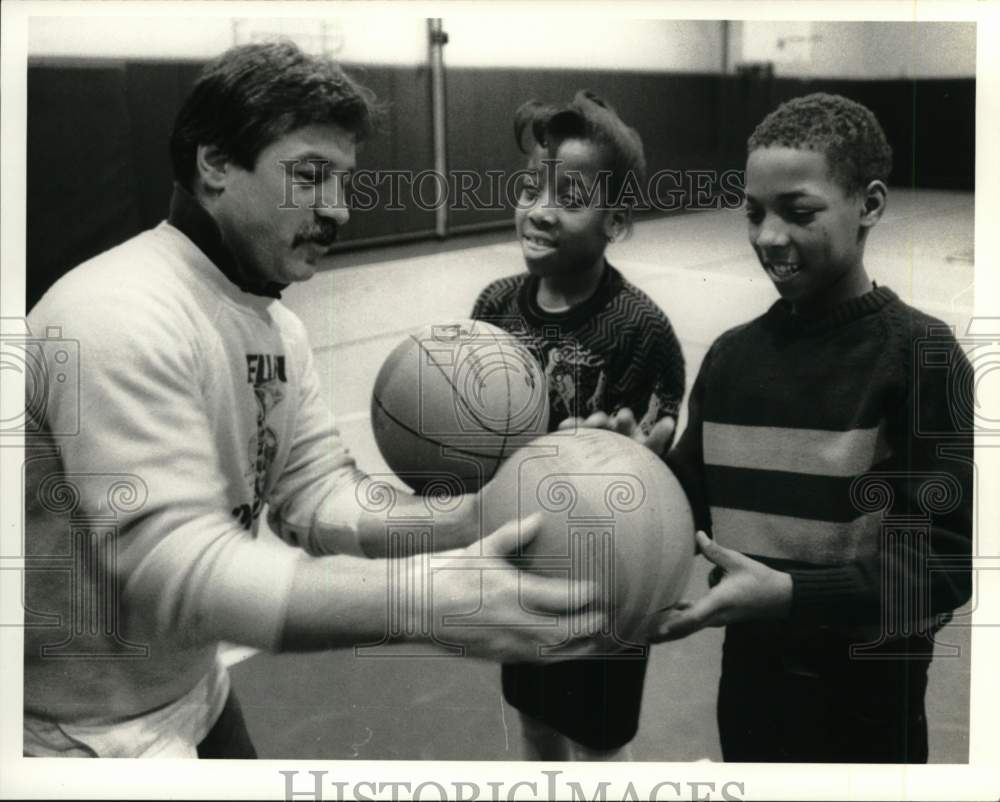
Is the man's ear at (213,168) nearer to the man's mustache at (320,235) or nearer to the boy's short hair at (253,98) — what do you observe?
the boy's short hair at (253,98)

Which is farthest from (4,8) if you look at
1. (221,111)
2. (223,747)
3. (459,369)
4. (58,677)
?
(223,747)

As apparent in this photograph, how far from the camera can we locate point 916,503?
3.44 metres

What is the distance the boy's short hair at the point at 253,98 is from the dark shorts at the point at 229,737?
128 cm

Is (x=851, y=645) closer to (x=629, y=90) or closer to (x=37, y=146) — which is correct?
(x=629, y=90)

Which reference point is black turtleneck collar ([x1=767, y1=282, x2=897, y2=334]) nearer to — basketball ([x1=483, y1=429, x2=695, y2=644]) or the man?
basketball ([x1=483, y1=429, x2=695, y2=644])

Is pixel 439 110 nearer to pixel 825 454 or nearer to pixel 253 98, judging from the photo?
pixel 253 98

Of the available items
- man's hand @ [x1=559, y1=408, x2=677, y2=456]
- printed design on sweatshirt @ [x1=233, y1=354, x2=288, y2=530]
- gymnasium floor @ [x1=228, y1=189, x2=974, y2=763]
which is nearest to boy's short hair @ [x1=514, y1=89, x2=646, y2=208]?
gymnasium floor @ [x1=228, y1=189, x2=974, y2=763]

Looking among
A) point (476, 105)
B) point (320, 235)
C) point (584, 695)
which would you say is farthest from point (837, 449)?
point (320, 235)

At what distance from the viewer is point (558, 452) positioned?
3.36m

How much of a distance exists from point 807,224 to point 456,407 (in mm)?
913

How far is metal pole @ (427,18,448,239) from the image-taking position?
3367 mm

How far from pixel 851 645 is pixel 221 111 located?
193 centimetres

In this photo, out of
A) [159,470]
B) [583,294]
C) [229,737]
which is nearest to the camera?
[159,470]

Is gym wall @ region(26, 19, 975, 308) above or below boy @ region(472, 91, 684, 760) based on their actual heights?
above
